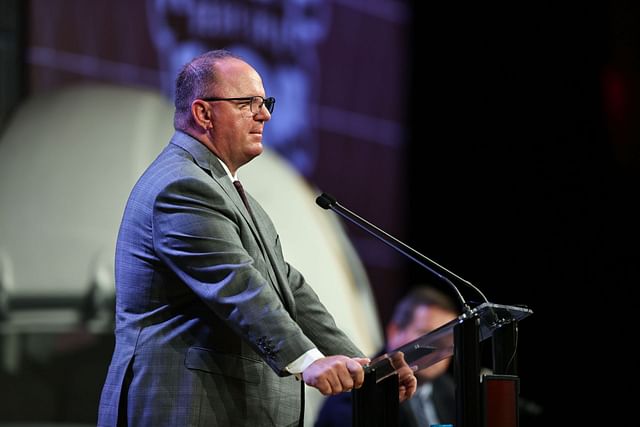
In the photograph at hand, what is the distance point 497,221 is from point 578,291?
60 centimetres

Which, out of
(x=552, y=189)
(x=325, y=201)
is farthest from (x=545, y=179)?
(x=325, y=201)

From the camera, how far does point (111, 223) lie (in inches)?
155

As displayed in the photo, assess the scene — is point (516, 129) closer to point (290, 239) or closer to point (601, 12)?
point (601, 12)

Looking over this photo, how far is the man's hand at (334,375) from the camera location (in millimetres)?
1931

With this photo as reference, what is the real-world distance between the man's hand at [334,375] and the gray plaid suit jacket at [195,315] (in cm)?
5

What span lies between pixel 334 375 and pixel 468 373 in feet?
0.92

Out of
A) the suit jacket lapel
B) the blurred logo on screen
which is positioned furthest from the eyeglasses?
the blurred logo on screen

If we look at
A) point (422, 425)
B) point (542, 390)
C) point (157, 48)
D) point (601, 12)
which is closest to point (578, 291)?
point (542, 390)

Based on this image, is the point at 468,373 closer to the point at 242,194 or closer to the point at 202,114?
the point at 242,194

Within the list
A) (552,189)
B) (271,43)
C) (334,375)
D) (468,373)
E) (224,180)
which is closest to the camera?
(334,375)

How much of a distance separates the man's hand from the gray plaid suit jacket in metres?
0.05

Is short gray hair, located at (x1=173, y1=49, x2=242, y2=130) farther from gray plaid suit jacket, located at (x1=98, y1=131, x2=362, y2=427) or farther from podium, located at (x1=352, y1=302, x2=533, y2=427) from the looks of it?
podium, located at (x1=352, y1=302, x2=533, y2=427)

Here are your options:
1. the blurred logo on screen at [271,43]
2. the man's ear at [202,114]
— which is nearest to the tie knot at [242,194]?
the man's ear at [202,114]

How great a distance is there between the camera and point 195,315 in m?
2.10
